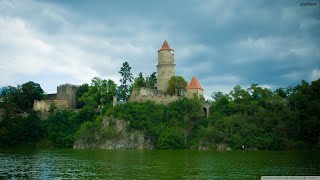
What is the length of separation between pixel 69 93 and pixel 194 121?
31.5m

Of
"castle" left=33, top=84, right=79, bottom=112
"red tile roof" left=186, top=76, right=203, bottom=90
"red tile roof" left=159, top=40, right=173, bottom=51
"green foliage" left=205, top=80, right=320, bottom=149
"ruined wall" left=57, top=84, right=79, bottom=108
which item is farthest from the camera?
"ruined wall" left=57, top=84, right=79, bottom=108

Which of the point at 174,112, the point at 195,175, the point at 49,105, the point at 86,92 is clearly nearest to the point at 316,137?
the point at 174,112

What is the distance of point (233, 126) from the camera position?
65.0m

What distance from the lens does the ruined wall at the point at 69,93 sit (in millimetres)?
87188

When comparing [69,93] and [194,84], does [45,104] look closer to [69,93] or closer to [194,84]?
[69,93]

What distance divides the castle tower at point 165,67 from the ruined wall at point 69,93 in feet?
67.9

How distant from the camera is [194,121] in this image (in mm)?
72688

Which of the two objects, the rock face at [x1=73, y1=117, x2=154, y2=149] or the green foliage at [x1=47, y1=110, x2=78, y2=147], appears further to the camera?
the green foliage at [x1=47, y1=110, x2=78, y2=147]

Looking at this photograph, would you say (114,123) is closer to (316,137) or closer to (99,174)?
(316,137)

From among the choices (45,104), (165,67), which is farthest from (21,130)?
(165,67)

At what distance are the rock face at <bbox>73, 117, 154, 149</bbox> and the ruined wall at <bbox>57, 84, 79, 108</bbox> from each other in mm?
18089

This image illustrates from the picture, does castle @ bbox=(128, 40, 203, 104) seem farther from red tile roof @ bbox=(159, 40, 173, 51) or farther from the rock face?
the rock face

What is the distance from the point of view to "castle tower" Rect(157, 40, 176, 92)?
80125 millimetres

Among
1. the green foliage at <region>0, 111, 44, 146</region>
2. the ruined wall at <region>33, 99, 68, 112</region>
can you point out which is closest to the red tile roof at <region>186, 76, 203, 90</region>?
the ruined wall at <region>33, 99, 68, 112</region>
